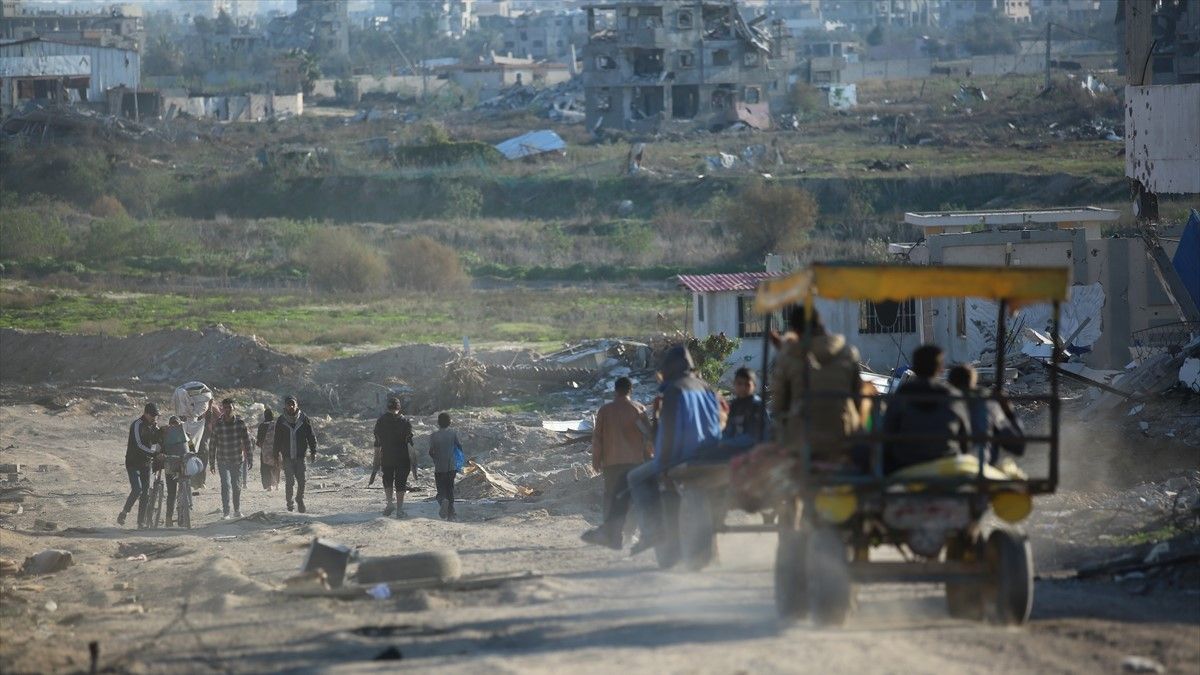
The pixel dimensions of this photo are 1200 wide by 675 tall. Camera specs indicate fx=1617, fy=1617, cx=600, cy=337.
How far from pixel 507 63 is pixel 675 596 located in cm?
11561

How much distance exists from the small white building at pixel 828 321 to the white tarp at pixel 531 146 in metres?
43.8

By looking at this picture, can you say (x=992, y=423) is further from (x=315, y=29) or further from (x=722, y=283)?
(x=315, y=29)

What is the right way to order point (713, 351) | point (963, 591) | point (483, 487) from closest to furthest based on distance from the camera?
point (963, 591), point (483, 487), point (713, 351)

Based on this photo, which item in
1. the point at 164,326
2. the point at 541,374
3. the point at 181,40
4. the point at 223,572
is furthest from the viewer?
the point at 181,40

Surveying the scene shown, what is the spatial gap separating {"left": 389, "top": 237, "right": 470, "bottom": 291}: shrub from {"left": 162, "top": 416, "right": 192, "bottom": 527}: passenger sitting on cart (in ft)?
92.2

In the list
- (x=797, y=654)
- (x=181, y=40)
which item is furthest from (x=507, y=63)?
(x=797, y=654)

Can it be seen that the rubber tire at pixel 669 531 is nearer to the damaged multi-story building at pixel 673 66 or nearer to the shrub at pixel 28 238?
the shrub at pixel 28 238

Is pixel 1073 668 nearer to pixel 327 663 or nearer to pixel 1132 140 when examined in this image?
pixel 327 663

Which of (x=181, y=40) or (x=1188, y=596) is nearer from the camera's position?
(x=1188, y=596)

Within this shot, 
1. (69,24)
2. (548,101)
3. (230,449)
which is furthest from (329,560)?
(69,24)

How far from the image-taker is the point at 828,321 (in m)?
29.2

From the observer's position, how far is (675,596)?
1105 cm

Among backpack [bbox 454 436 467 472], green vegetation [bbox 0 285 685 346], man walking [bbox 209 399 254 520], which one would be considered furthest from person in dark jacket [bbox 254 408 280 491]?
green vegetation [bbox 0 285 685 346]

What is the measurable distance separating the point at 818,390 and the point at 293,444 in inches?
399
